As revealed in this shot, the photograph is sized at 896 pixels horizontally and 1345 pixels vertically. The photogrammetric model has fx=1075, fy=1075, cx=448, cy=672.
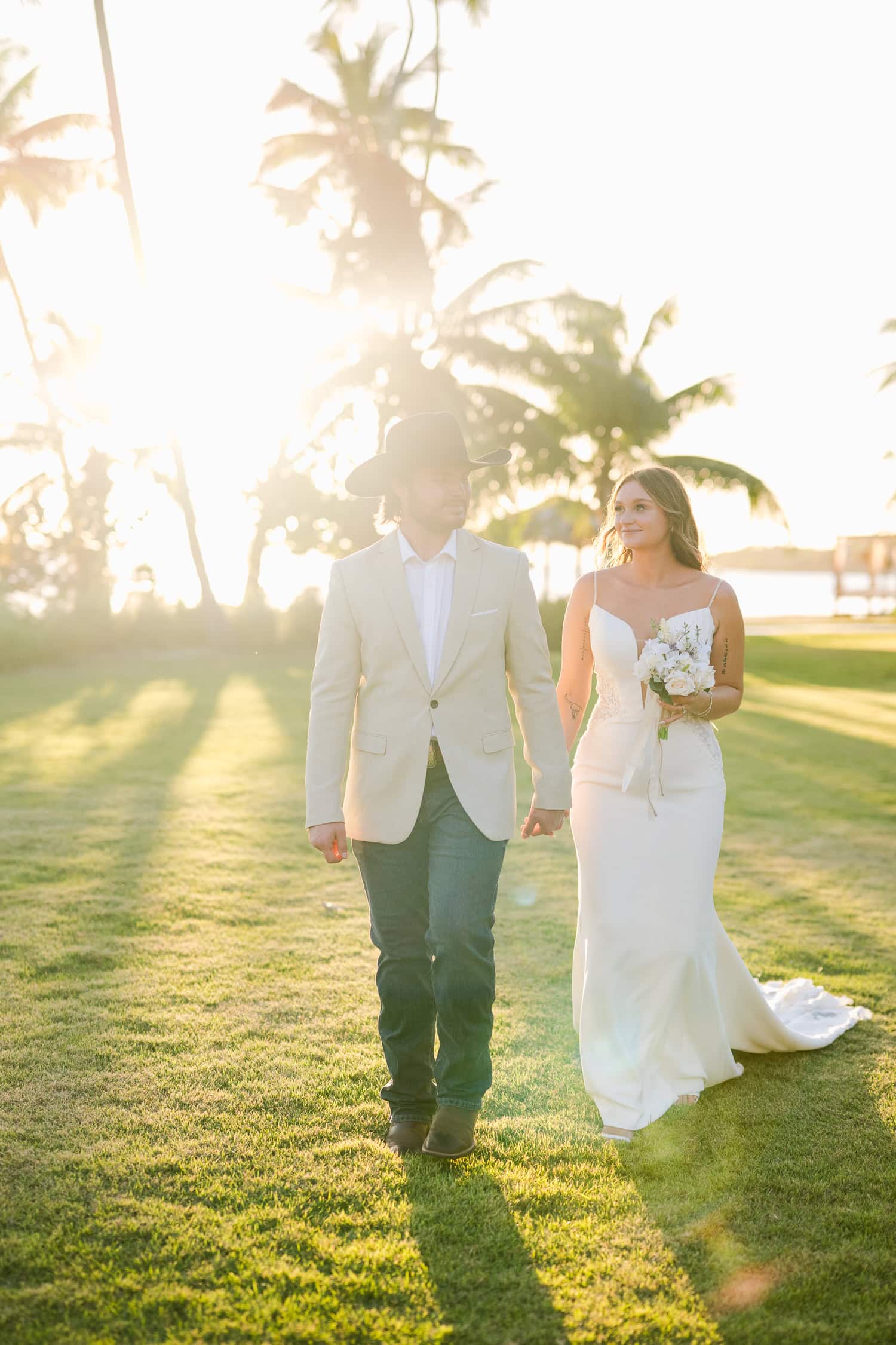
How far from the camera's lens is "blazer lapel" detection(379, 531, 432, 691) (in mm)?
3465

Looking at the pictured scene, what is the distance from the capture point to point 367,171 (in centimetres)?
2425

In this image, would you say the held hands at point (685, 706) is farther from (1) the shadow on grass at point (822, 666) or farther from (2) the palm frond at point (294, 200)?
(2) the palm frond at point (294, 200)

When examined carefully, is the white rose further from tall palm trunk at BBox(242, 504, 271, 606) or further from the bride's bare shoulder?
tall palm trunk at BBox(242, 504, 271, 606)

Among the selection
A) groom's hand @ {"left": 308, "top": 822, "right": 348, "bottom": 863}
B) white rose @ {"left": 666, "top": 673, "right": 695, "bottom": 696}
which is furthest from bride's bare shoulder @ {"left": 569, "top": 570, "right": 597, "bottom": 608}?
groom's hand @ {"left": 308, "top": 822, "right": 348, "bottom": 863}

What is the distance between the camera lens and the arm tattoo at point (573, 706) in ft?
14.3

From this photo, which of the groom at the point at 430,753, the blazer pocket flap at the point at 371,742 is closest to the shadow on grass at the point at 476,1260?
the groom at the point at 430,753

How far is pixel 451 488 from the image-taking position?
11.5 feet

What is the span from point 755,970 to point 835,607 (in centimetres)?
4785

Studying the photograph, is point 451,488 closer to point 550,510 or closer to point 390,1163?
point 390,1163

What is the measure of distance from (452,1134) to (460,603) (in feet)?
5.58

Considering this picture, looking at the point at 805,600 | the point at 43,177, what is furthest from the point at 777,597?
the point at 43,177

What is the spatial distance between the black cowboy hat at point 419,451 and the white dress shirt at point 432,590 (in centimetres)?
24

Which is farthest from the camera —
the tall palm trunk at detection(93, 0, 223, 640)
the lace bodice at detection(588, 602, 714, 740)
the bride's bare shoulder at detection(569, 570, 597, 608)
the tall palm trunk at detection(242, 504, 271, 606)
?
the tall palm trunk at detection(242, 504, 271, 606)

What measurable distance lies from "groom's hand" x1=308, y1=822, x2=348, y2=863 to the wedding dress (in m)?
1.00
